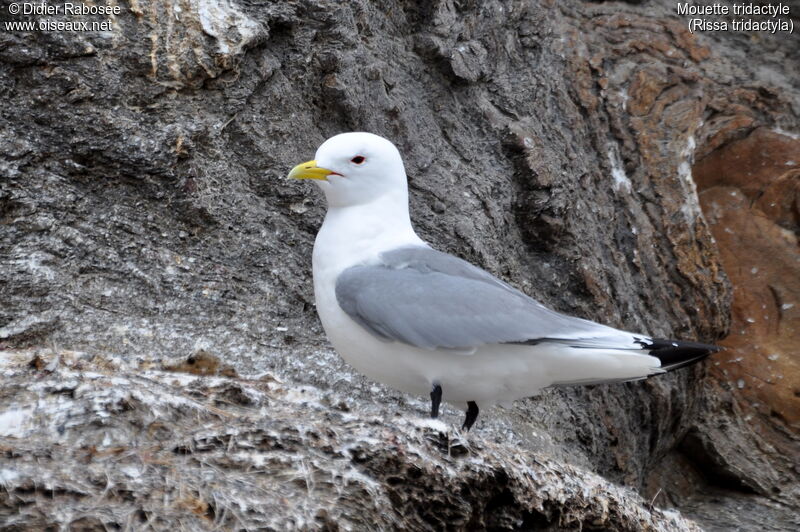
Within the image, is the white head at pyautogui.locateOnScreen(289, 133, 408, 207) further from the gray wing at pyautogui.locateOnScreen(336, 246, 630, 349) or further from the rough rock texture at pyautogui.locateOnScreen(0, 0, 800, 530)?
the rough rock texture at pyautogui.locateOnScreen(0, 0, 800, 530)

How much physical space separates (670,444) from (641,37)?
2.46m

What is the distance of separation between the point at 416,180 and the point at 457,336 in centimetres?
198

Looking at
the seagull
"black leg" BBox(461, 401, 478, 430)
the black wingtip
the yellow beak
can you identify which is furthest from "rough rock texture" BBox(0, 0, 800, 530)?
the yellow beak

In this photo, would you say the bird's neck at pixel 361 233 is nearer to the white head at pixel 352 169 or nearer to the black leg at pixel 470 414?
the white head at pixel 352 169

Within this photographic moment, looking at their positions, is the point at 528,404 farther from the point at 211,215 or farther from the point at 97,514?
the point at 97,514

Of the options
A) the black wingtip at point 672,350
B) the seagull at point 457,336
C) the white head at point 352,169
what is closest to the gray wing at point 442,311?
the seagull at point 457,336

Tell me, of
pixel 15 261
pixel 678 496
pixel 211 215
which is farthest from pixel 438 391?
pixel 678 496

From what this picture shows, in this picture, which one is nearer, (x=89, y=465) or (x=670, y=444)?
(x=89, y=465)

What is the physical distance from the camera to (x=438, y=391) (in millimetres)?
3631

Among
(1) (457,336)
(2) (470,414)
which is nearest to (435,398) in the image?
(1) (457,336)

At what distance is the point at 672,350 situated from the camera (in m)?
3.65

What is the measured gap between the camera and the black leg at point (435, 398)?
11.8ft

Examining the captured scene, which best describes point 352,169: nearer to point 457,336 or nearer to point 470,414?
point 457,336

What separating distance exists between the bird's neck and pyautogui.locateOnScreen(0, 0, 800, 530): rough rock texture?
633mm
